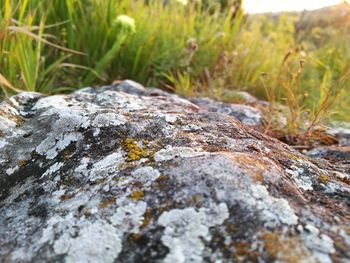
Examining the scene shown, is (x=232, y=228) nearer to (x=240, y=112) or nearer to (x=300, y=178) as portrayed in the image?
(x=300, y=178)

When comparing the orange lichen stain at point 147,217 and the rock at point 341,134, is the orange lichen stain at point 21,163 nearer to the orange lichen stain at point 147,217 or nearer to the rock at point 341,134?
the orange lichen stain at point 147,217

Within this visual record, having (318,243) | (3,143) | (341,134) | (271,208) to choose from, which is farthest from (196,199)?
(341,134)

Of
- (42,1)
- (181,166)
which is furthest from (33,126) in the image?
(42,1)

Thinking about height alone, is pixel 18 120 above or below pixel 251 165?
below

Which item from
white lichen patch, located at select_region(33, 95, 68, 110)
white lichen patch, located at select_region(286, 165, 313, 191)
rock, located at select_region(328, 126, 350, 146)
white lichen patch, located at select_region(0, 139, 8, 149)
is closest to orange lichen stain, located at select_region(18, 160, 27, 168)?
white lichen patch, located at select_region(0, 139, 8, 149)

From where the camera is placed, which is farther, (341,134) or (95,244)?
(341,134)

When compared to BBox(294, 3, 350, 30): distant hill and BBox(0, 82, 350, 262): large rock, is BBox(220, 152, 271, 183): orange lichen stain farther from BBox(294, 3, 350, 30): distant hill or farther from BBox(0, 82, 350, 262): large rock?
BBox(294, 3, 350, 30): distant hill

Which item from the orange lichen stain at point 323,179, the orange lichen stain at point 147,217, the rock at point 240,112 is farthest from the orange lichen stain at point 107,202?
the rock at point 240,112
